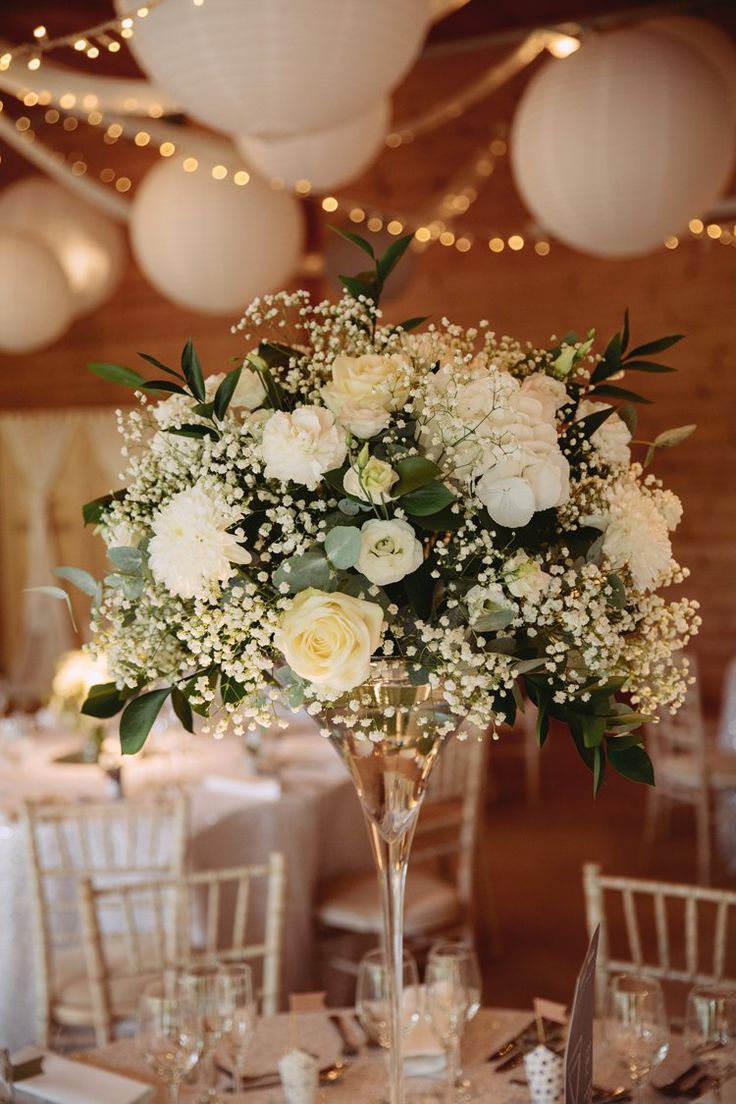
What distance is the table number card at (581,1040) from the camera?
1459mm

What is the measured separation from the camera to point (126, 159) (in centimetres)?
867

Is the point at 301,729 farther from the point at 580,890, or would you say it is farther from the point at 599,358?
the point at 599,358

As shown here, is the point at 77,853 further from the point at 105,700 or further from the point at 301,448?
the point at 301,448

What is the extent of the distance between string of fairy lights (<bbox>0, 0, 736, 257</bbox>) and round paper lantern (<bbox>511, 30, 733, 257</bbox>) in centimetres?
36

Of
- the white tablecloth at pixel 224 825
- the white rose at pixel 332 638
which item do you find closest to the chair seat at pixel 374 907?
the white tablecloth at pixel 224 825

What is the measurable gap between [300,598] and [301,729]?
3.47 m

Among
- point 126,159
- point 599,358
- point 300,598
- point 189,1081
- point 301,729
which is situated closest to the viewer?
point 300,598

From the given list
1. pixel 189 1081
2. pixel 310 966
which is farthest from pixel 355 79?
pixel 310 966

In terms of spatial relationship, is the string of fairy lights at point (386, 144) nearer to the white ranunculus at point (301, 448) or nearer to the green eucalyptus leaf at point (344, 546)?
the white ranunculus at point (301, 448)

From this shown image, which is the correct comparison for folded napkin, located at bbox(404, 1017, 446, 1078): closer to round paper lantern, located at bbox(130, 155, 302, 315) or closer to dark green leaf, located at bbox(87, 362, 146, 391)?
dark green leaf, located at bbox(87, 362, 146, 391)

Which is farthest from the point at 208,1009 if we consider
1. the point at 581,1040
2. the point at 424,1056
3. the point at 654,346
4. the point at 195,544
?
the point at 654,346

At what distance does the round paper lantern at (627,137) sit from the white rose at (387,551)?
2469 mm

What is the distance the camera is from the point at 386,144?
25.1 feet

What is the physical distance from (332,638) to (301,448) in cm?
22
